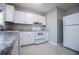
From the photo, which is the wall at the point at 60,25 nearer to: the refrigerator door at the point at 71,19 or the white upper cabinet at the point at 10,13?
the refrigerator door at the point at 71,19

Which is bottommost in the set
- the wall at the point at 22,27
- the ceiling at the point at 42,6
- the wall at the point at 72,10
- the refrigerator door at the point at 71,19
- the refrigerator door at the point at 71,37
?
the refrigerator door at the point at 71,37

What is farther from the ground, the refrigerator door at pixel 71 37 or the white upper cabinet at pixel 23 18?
the white upper cabinet at pixel 23 18

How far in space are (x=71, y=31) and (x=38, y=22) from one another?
98cm

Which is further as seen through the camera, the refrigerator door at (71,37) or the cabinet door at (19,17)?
the refrigerator door at (71,37)

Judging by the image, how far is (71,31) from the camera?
69.2 inches

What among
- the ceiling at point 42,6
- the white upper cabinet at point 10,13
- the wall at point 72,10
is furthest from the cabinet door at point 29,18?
the wall at point 72,10

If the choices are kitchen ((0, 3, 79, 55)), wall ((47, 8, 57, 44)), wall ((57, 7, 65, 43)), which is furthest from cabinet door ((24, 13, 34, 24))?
wall ((57, 7, 65, 43))

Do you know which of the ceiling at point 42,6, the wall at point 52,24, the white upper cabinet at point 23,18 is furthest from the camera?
the wall at point 52,24

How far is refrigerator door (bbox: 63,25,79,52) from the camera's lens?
62.2 inches

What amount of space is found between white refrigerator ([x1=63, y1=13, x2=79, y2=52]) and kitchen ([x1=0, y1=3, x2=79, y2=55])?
137mm

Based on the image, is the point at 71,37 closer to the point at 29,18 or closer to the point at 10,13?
the point at 29,18

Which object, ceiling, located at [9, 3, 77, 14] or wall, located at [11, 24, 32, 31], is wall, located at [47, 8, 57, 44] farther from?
wall, located at [11, 24, 32, 31]

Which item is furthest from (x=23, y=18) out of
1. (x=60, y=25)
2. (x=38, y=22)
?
(x=60, y=25)

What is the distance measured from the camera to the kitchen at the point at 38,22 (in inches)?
54.6
